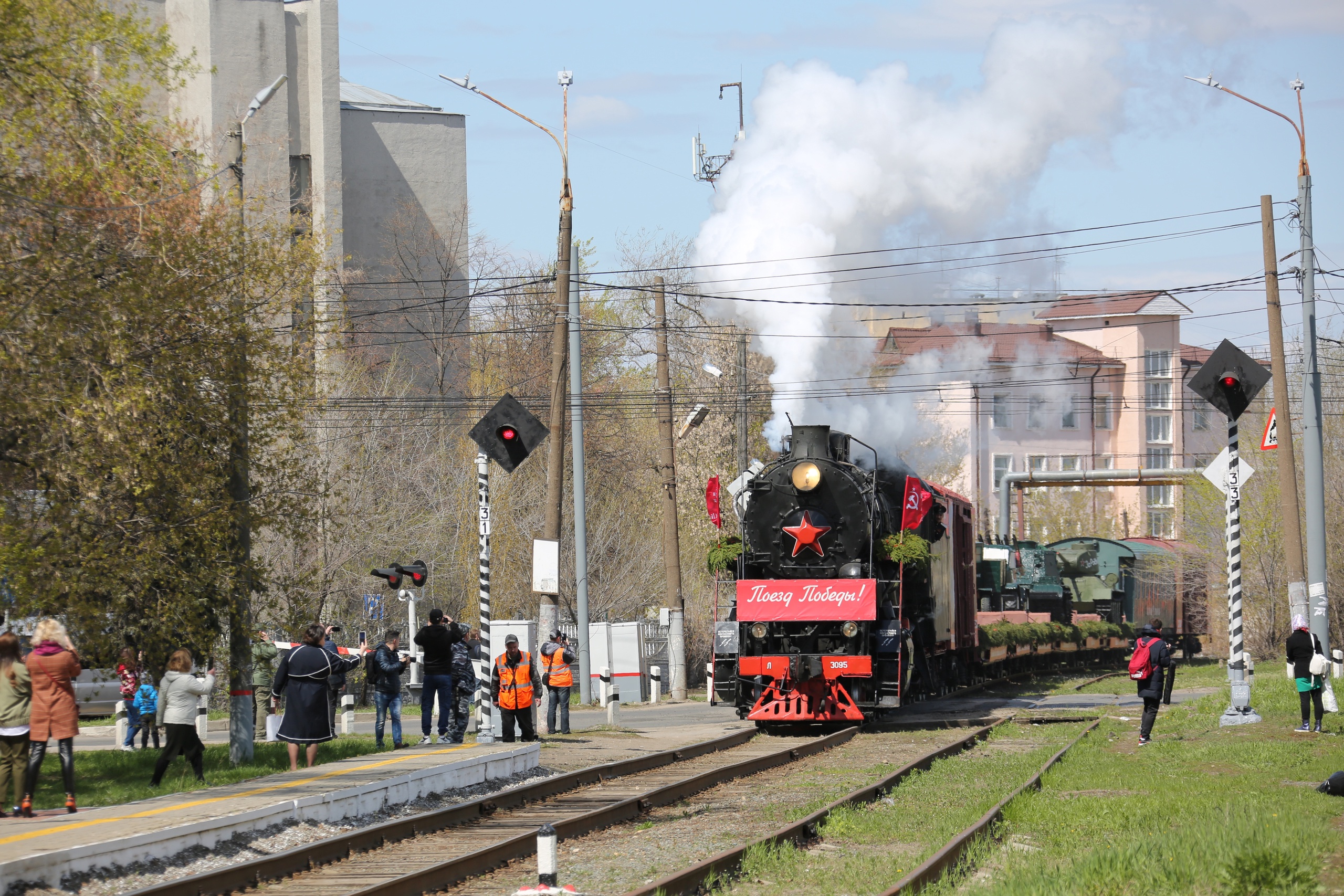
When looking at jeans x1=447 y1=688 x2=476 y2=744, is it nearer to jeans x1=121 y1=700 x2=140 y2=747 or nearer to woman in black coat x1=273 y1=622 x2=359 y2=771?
woman in black coat x1=273 y1=622 x2=359 y2=771

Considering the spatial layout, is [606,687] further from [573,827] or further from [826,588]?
[573,827]

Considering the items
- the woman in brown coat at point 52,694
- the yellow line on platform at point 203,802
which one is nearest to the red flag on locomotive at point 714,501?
the yellow line on platform at point 203,802

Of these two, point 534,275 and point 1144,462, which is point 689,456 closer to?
point 534,275

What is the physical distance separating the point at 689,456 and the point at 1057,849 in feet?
123

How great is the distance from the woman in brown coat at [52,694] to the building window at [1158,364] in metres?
67.4

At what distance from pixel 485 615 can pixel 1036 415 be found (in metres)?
60.4

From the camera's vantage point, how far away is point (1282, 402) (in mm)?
24781

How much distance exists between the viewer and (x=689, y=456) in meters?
48.0

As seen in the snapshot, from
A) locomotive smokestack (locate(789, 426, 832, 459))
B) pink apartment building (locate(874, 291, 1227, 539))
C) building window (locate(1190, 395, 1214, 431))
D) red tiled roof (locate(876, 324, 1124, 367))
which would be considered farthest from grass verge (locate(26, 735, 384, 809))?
building window (locate(1190, 395, 1214, 431))

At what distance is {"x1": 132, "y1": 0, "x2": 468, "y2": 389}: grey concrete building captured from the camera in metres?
44.9

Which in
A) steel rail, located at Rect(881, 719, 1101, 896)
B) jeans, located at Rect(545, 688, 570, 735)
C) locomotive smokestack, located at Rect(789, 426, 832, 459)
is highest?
locomotive smokestack, located at Rect(789, 426, 832, 459)

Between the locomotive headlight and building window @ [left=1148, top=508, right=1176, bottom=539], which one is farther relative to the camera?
building window @ [left=1148, top=508, right=1176, bottom=539]

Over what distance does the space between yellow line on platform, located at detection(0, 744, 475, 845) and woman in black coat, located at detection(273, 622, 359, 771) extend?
70 centimetres

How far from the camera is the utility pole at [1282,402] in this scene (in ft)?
80.6
